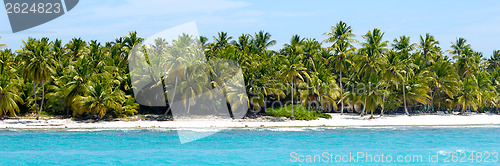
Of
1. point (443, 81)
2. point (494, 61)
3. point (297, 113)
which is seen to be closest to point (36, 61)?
point (297, 113)

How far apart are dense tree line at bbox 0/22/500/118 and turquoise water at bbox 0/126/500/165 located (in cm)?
752

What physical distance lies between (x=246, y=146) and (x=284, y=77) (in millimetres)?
17197

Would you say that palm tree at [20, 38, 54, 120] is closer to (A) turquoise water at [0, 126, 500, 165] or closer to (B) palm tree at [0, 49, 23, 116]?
(B) palm tree at [0, 49, 23, 116]

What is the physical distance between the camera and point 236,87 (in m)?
48.6

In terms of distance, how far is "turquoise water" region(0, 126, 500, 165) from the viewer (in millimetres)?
26359

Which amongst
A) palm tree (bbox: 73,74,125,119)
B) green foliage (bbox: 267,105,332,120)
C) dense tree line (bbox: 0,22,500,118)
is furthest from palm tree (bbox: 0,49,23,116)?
green foliage (bbox: 267,105,332,120)

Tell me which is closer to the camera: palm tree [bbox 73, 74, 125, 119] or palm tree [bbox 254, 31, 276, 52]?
palm tree [bbox 73, 74, 125, 119]

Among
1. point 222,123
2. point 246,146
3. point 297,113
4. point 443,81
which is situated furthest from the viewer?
point 443,81

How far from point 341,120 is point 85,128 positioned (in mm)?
26709

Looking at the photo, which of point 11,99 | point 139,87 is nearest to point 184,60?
point 139,87

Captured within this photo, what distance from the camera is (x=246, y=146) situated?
104 feet

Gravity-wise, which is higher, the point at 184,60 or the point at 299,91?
the point at 184,60

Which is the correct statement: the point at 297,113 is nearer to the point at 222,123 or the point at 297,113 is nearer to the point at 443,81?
the point at 222,123

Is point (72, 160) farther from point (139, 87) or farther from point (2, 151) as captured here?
point (139, 87)
